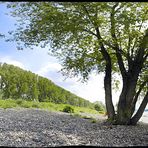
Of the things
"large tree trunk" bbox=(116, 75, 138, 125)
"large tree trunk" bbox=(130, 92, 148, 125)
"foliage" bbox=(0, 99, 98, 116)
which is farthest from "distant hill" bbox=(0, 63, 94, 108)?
"large tree trunk" bbox=(130, 92, 148, 125)

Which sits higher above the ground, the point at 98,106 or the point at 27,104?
the point at 98,106

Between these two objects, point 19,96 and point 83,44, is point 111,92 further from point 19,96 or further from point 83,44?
point 19,96

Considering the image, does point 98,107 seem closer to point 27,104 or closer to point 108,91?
point 27,104

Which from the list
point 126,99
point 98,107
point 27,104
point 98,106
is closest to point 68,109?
point 27,104

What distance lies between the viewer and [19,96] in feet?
36.7

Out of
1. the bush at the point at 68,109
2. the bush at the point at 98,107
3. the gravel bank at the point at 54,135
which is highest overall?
the bush at the point at 98,107

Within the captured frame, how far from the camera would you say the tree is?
28.6ft

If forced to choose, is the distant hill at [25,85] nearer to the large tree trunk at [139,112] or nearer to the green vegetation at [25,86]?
the green vegetation at [25,86]

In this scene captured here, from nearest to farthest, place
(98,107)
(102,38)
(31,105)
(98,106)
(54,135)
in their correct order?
(54,135), (102,38), (31,105), (98,107), (98,106)

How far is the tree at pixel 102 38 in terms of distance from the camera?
8.71 metres

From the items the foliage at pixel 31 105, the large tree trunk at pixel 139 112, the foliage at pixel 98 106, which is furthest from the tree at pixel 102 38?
the foliage at pixel 98 106

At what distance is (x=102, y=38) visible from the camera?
9508mm

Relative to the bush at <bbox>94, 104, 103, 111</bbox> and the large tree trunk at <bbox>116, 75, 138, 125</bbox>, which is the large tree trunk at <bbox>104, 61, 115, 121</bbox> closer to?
the large tree trunk at <bbox>116, 75, 138, 125</bbox>

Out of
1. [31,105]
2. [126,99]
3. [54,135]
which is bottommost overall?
[54,135]
